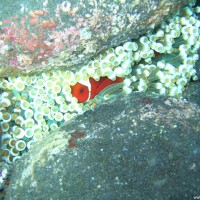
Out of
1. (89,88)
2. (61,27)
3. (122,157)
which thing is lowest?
(122,157)

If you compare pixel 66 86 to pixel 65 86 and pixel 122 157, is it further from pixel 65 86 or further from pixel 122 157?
pixel 122 157

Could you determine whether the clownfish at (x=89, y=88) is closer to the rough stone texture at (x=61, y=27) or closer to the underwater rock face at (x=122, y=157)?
the rough stone texture at (x=61, y=27)

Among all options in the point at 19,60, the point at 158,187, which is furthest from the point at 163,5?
the point at 158,187

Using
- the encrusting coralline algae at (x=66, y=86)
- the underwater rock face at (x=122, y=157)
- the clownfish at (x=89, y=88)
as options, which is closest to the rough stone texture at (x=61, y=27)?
the encrusting coralline algae at (x=66, y=86)

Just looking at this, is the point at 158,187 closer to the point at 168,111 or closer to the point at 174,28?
the point at 168,111

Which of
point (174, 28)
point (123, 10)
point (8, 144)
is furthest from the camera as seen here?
point (174, 28)

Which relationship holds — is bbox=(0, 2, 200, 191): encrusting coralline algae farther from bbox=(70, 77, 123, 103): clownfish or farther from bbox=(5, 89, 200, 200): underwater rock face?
bbox=(5, 89, 200, 200): underwater rock face

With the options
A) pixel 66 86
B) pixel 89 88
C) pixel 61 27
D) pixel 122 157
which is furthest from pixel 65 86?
pixel 122 157
